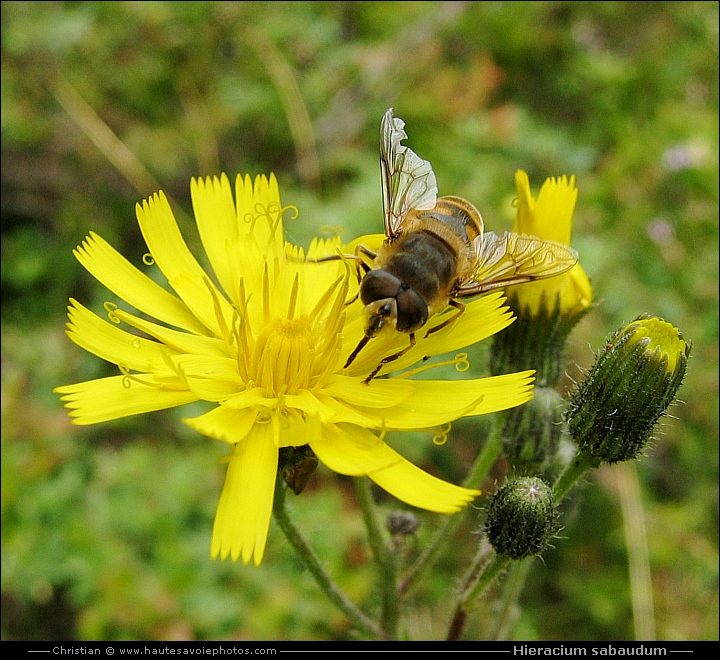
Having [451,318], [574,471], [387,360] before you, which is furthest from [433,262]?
[574,471]

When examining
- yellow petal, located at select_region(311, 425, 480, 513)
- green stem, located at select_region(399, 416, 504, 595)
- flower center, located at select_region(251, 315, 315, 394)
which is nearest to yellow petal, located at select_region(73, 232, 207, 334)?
flower center, located at select_region(251, 315, 315, 394)

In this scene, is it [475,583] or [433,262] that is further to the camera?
[475,583]

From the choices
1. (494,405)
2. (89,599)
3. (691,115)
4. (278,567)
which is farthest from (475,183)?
(89,599)

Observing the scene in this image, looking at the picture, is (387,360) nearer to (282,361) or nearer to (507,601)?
(282,361)

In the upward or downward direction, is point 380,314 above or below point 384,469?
above

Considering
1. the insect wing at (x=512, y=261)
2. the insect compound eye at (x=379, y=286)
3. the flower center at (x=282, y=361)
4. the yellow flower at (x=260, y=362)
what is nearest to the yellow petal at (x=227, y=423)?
the yellow flower at (x=260, y=362)

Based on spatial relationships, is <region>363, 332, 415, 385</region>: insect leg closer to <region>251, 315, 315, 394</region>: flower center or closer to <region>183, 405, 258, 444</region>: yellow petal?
<region>251, 315, 315, 394</region>: flower center

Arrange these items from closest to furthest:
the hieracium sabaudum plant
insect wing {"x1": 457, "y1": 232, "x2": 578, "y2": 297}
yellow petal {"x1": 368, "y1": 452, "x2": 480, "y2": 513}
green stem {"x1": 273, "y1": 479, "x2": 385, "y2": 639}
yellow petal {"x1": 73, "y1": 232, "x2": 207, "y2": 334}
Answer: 1. yellow petal {"x1": 368, "y1": 452, "x2": 480, "y2": 513}
2. the hieracium sabaudum plant
3. green stem {"x1": 273, "y1": 479, "x2": 385, "y2": 639}
4. insect wing {"x1": 457, "y1": 232, "x2": 578, "y2": 297}
5. yellow petal {"x1": 73, "y1": 232, "x2": 207, "y2": 334}

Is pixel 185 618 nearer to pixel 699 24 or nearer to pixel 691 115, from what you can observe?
pixel 691 115
